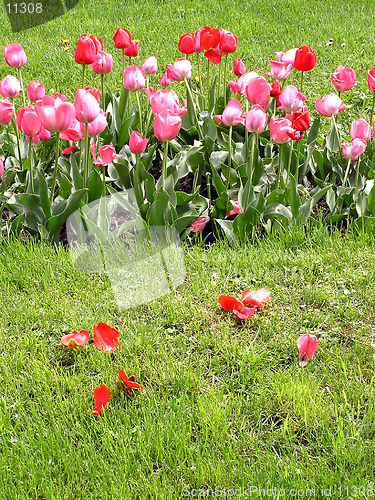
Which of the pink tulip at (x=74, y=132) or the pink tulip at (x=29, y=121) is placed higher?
the pink tulip at (x=29, y=121)

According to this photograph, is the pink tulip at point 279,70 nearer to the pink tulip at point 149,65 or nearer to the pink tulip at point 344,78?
the pink tulip at point 344,78

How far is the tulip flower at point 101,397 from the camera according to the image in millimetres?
1729

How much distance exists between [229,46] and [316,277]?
1.44 meters

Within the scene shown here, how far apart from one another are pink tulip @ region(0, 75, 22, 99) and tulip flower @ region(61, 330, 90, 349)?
1465mm

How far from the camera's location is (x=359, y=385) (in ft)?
5.95

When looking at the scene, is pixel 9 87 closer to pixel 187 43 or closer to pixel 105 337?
pixel 187 43

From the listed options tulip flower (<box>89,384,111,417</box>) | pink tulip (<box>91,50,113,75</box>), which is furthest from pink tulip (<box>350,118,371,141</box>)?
tulip flower (<box>89,384,111,417</box>)

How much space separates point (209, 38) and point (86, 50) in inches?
27.6

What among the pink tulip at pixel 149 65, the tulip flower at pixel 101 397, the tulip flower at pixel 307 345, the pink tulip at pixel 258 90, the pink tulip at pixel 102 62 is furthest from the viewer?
the pink tulip at pixel 149 65

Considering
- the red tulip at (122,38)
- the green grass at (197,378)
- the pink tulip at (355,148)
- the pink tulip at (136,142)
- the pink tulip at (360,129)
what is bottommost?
the green grass at (197,378)

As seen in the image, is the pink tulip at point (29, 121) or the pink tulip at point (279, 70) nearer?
the pink tulip at point (29, 121)

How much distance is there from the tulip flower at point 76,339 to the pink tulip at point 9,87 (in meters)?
1.46

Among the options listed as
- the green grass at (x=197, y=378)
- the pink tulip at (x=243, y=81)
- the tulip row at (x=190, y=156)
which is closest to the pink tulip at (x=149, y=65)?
the tulip row at (x=190, y=156)

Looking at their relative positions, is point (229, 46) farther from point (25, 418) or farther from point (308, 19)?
point (308, 19)
